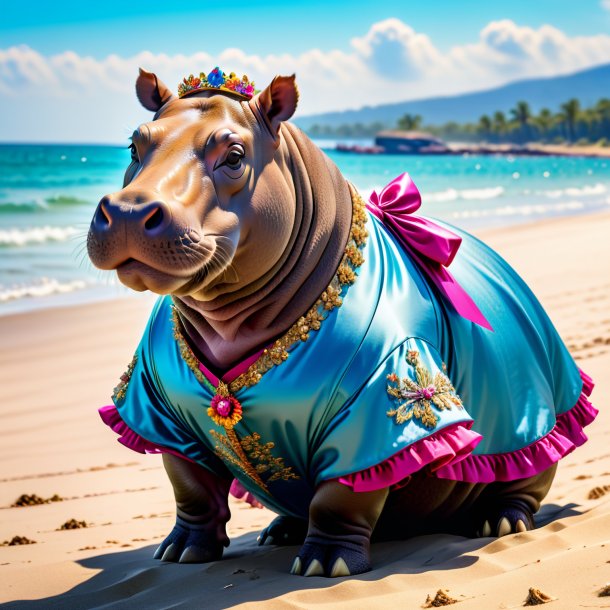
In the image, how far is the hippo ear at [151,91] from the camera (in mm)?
3555

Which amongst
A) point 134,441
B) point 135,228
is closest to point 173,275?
point 135,228

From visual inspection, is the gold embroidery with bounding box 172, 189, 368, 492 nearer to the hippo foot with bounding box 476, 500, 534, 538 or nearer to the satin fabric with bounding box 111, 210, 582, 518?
the satin fabric with bounding box 111, 210, 582, 518

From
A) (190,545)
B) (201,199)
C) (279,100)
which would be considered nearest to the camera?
(201,199)

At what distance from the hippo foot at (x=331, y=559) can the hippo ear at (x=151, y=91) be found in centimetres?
137

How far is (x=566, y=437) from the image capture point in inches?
161

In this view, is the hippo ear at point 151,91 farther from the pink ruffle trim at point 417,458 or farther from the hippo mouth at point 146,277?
the pink ruffle trim at point 417,458

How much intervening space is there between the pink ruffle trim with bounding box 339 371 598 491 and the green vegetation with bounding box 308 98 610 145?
10291 centimetres

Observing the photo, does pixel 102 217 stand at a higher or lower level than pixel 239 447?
higher

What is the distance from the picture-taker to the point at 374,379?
338cm

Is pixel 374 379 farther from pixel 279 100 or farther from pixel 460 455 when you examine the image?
pixel 279 100

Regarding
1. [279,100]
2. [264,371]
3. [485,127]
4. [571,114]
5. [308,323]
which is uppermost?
[485,127]

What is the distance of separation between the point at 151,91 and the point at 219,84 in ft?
0.73

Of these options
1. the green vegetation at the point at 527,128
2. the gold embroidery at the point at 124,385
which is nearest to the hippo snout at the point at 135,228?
the gold embroidery at the point at 124,385

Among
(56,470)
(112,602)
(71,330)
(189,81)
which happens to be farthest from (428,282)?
(71,330)
